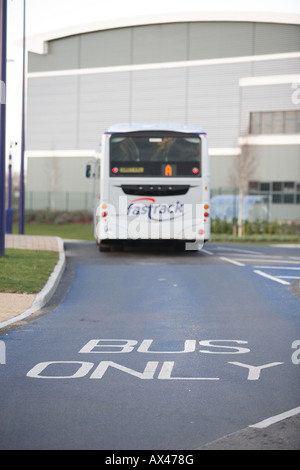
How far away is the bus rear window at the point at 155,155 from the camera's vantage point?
66.0 ft

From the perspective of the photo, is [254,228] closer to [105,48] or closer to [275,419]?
[105,48]

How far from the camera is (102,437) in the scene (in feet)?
17.2

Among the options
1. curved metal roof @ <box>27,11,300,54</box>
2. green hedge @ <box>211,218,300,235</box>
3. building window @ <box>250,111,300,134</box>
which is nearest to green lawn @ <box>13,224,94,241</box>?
green hedge @ <box>211,218,300,235</box>

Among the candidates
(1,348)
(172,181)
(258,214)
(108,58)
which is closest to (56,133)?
(108,58)

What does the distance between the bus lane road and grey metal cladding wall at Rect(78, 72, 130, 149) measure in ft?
150

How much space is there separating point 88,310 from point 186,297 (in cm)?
223

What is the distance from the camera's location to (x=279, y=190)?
52.2m

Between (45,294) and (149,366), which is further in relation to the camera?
(45,294)

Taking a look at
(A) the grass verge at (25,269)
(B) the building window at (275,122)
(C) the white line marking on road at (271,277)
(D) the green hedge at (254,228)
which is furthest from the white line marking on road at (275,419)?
(B) the building window at (275,122)

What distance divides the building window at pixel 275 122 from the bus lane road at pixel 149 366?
38073mm

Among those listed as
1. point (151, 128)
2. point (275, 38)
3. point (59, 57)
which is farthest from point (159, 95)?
point (151, 128)

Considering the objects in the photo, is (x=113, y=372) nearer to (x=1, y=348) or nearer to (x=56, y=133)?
(x=1, y=348)

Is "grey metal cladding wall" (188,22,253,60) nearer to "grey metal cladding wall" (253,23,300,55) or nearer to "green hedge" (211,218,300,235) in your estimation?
"grey metal cladding wall" (253,23,300,55)

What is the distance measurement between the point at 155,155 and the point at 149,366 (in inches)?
509
